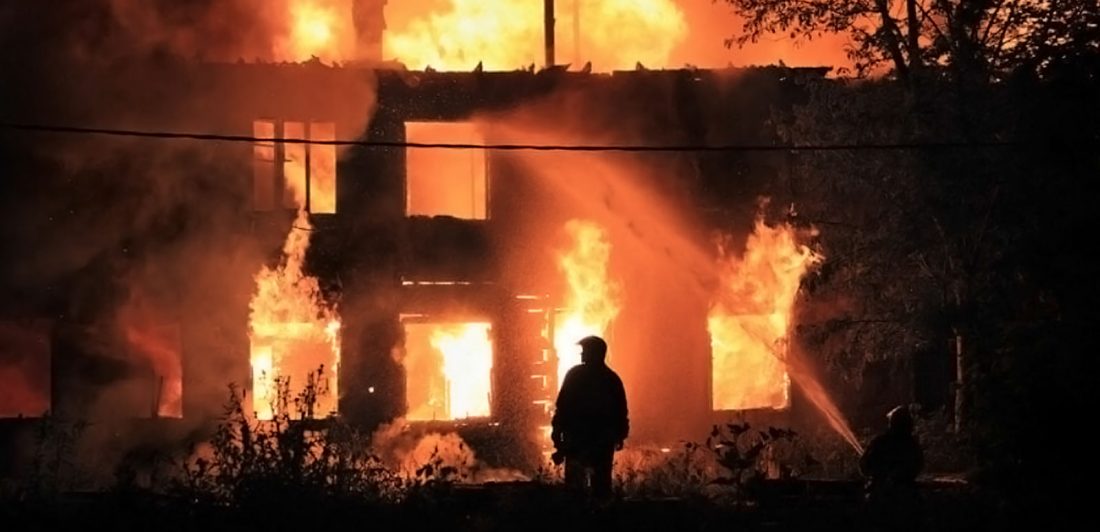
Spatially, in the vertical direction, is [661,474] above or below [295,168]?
below

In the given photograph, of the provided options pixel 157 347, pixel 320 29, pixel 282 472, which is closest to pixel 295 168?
pixel 157 347

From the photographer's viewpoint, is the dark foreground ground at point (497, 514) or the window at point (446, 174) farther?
the window at point (446, 174)

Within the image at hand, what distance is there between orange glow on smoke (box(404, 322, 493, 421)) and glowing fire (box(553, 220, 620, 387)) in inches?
53.5

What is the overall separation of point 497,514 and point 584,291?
565 inches

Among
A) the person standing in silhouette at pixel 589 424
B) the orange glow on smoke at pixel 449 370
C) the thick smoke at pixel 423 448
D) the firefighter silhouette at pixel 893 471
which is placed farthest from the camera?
the orange glow on smoke at pixel 449 370

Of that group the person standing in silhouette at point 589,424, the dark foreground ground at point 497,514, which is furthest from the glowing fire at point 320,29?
the dark foreground ground at point 497,514

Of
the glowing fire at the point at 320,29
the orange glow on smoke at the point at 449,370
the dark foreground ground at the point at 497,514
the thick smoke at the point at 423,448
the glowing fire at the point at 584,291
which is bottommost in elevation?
the dark foreground ground at the point at 497,514

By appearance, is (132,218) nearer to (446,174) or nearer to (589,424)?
(446,174)

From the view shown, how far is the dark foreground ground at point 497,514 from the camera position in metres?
15.3

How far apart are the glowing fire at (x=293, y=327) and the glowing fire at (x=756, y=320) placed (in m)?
6.87

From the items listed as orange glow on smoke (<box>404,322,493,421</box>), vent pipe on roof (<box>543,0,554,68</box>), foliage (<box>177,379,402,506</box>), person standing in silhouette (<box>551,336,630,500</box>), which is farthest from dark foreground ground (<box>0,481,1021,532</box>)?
vent pipe on roof (<box>543,0,554,68</box>)

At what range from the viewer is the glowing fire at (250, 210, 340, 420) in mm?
29375

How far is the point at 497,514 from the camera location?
16.2 meters

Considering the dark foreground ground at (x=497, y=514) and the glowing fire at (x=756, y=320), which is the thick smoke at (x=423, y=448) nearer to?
the glowing fire at (x=756, y=320)
